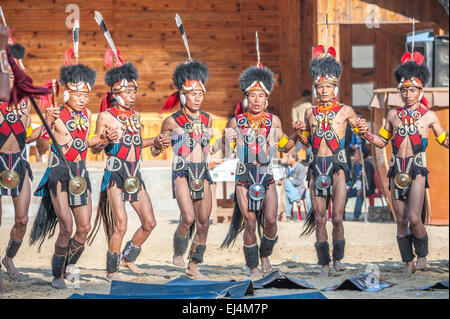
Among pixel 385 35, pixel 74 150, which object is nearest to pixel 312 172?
pixel 74 150

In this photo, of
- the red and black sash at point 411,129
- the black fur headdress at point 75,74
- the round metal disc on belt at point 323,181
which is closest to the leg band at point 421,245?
the red and black sash at point 411,129

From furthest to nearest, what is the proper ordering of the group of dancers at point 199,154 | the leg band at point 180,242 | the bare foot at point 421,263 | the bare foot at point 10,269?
the leg band at point 180,242
the bare foot at point 421,263
the bare foot at point 10,269
the group of dancers at point 199,154

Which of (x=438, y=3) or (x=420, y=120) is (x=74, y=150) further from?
(x=438, y=3)

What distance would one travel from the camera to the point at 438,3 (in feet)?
47.6

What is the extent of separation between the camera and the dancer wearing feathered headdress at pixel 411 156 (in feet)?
27.6

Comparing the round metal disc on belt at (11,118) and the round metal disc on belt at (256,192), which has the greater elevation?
the round metal disc on belt at (11,118)

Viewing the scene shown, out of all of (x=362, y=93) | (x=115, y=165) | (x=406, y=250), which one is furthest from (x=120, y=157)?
(x=362, y=93)

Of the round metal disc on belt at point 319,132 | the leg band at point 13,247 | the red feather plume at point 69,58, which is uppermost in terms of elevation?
the red feather plume at point 69,58

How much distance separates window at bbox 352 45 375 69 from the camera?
1866 cm

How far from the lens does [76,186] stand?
7.66 meters

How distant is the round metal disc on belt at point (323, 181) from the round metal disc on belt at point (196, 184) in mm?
1230

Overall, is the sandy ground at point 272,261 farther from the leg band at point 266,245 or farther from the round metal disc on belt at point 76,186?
the round metal disc on belt at point 76,186

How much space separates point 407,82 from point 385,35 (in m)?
9.74

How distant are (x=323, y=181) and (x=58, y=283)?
289 centimetres
